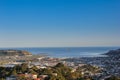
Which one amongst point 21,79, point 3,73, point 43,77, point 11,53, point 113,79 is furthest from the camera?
point 11,53

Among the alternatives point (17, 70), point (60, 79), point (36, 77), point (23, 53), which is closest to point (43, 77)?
point (36, 77)

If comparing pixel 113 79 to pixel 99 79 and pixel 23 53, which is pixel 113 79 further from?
pixel 23 53

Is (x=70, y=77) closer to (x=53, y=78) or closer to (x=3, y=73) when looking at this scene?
(x=53, y=78)

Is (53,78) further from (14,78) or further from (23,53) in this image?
(23,53)

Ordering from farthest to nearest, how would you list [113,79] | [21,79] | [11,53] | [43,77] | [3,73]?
[11,53], [3,73], [43,77], [21,79], [113,79]

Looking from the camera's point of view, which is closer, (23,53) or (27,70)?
(27,70)

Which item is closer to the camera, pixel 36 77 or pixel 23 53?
pixel 36 77

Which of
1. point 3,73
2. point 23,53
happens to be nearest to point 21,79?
point 3,73

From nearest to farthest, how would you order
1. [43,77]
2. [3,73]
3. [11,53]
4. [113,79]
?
[113,79], [43,77], [3,73], [11,53]
